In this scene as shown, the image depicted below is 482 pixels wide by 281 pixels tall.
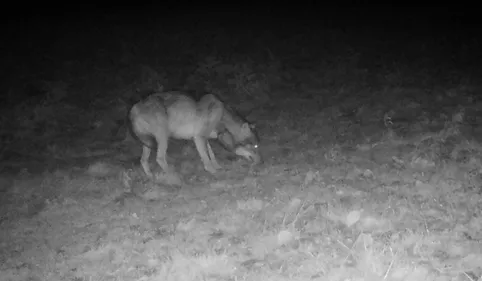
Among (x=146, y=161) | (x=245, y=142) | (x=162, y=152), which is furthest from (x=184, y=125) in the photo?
(x=245, y=142)

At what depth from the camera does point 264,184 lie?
24.9 feet

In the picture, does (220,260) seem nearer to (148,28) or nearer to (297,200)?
(297,200)

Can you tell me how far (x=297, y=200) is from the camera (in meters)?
6.88

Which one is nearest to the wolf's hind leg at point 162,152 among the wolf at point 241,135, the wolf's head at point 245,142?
the wolf at point 241,135

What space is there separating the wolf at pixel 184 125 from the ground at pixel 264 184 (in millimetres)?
332


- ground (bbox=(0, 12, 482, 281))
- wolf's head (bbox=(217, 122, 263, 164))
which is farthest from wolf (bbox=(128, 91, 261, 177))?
ground (bbox=(0, 12, 482, 281))

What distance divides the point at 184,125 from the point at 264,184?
66.5 inches

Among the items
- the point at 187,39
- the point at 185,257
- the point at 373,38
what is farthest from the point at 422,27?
the point at 185,257

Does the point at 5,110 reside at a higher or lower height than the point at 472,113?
lower

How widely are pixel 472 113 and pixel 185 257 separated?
740cm

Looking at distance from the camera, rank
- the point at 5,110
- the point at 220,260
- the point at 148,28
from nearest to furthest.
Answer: the point at 220,260
the point at 5,110
the point at 148,28

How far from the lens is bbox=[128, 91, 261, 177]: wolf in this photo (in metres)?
7.68

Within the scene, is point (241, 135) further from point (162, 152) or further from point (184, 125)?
point (162, 152)

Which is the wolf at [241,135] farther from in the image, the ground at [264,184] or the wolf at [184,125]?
the ground at [264,184]
